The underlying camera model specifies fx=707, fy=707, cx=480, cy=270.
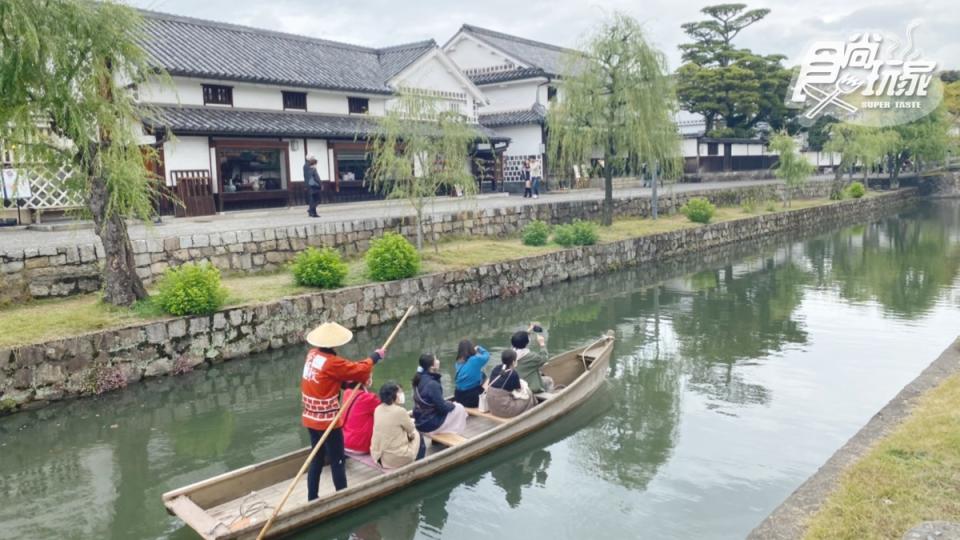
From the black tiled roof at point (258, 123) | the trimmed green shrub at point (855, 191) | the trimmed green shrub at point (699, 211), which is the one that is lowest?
the trimmed green shrub at point (699, 211)

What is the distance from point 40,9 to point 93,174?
258cm

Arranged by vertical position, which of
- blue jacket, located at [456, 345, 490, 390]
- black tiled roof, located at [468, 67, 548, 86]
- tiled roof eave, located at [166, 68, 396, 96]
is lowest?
blue jacket, located at [456, 345, 490, 390]

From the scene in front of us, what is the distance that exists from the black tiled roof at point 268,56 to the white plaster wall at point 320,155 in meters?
2.17

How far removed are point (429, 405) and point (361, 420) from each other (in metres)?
0.86

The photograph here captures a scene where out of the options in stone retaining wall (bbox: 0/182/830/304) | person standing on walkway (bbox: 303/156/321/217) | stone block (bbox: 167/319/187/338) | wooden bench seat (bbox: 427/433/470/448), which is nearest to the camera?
wooden bench seat (bbox: 427/433/470/448)

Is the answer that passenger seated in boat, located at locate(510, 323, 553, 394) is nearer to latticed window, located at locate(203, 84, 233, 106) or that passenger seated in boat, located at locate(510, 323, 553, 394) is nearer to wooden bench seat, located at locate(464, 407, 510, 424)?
wooden bench seat, located at locate(464, 407, 510, 424)

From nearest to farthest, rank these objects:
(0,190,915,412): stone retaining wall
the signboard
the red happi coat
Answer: the red happi coat, (0,190,915,412): stone retaining wall, the signboard

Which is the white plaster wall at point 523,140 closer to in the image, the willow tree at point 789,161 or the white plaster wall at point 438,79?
the white plaster wall at point 438,79

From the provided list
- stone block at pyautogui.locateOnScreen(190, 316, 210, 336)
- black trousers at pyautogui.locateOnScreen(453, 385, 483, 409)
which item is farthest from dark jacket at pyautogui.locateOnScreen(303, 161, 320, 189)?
black trousers at pyautogui.locateOnScreen(453, 385, 483, 409)

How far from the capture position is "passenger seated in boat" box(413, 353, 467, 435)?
8.16m

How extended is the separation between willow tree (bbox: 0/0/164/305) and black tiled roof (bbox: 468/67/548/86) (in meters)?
24.9

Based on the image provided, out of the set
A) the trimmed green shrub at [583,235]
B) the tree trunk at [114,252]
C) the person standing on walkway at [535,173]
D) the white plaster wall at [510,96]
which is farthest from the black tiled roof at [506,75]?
the tree trunk at [114,252]

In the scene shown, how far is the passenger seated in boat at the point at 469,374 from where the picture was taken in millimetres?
9102

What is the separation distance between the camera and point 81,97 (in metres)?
11.1
